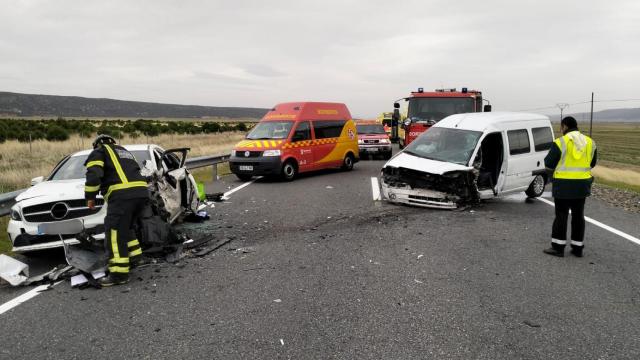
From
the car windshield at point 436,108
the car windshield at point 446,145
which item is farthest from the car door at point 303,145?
the car windshield at point 446,145

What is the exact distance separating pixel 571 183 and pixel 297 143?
934 centimetres

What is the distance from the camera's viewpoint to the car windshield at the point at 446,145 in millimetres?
9484

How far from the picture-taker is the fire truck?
1594 centimetres

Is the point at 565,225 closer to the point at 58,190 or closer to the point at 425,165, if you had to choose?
the point at 425,165

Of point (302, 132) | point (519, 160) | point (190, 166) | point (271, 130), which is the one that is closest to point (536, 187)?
point (519, 160)

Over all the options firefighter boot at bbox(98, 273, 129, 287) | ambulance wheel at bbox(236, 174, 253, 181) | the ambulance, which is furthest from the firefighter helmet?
ambulance wheel at bbox(236, 174, 253, 181)

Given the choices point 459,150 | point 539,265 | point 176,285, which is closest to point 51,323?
point 176,285

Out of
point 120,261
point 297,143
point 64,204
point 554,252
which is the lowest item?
point 554,252

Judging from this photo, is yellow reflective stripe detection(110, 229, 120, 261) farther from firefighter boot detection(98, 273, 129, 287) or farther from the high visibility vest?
the high visibility vest

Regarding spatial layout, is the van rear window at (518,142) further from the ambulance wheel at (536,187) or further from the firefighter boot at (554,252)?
the firefighter boot at (554,252)

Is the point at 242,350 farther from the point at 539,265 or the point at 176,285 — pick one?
the point at 539,265

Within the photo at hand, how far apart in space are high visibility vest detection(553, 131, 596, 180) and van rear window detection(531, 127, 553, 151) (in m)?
4.47

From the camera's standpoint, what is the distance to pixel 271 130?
14789 millimetres

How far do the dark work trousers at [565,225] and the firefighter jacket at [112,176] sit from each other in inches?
205
